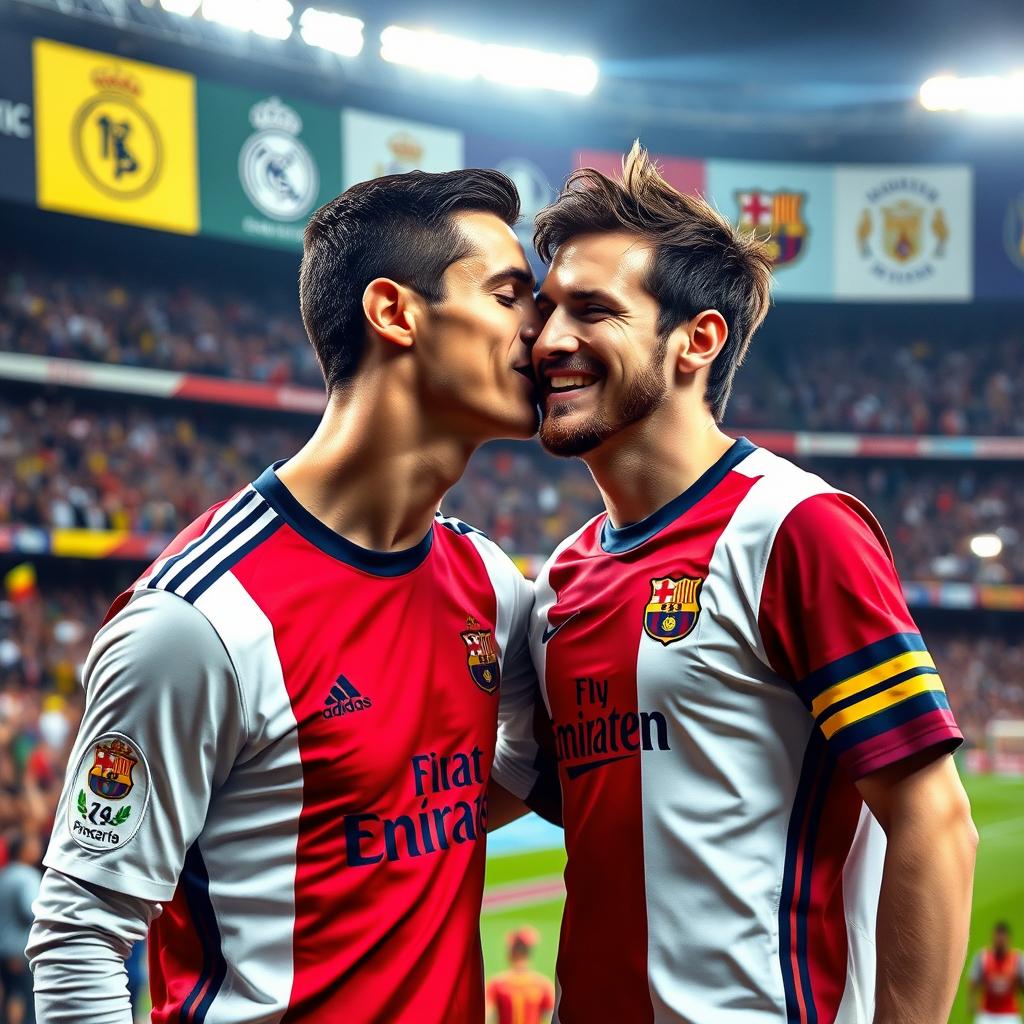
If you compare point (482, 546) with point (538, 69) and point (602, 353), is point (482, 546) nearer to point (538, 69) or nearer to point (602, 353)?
point (602, 353)

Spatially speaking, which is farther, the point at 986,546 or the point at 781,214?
the point at 781,214

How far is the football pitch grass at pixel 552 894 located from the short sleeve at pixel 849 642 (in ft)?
28.5

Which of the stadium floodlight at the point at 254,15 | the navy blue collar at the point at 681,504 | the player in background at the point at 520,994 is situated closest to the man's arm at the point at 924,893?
the navy blue collar at the point at 681,504

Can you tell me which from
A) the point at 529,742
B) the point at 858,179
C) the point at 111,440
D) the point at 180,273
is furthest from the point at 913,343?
the point at 529,742

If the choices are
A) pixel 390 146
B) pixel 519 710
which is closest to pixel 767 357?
pixel 390 146

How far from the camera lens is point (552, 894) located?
46.9ft

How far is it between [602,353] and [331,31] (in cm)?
2407

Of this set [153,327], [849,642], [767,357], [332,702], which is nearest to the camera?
[849,642]

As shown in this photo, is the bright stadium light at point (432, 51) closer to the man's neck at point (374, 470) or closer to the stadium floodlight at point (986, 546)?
the stadium floodlight at point (986, 546)

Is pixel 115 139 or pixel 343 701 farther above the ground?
pixel 115 139

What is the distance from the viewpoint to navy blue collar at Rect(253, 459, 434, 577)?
248 cm

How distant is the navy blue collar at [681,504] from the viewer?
8.79 ft

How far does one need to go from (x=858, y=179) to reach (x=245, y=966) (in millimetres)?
30093

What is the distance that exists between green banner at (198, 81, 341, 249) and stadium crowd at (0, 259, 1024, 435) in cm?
241
